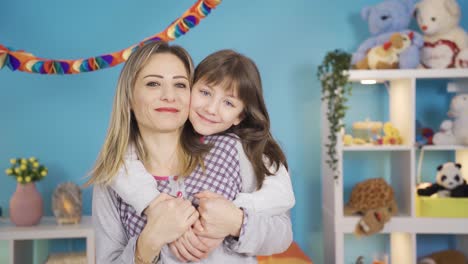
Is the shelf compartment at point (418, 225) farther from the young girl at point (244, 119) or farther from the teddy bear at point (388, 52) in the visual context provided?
the young girl at point (244, 119)

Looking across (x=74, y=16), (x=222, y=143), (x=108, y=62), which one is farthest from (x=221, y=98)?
(x=74, y=16)

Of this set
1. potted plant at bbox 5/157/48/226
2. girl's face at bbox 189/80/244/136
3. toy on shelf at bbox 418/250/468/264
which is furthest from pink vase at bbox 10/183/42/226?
toy on shelf at bbox 418/250/468/264

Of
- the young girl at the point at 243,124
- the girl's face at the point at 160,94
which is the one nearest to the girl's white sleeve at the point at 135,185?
the young girl at the point at 243,124

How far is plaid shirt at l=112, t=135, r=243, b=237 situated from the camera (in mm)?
1308

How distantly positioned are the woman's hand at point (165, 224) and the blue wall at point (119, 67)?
7.21 feet

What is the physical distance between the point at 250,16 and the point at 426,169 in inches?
54.0

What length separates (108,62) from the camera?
271cm

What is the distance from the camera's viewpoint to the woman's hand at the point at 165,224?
1.20 meters

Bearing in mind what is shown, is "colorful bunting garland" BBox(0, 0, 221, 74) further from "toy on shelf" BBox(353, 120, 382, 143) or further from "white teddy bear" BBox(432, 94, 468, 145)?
"white teddy bear" BBox(432, 94, 468, 145)

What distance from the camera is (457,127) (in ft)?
10.1

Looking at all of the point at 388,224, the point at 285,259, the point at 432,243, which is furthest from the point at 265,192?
the point at 432,243

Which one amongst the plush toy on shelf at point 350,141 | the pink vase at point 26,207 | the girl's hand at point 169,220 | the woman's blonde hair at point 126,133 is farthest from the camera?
the plush toy on shelf at point 350,141

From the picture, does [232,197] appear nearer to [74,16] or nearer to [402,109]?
[402,109]

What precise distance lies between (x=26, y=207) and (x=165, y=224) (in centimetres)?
200
